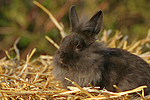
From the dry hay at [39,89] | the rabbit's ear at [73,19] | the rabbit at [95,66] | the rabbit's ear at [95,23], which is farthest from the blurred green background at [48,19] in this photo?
the rabbit at [95,66]

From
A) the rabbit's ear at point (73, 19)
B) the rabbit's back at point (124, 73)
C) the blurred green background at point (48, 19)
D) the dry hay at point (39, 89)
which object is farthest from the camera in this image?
the blurred green background at point (48, 19)

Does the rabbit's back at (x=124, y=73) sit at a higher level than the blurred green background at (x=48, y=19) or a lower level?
lower

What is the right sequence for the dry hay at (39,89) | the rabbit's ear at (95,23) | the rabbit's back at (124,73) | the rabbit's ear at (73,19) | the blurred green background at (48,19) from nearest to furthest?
the dry hay at (39,89)
the rabbit's back at (124,73)
the rabbit's ear at (95,23)
the rabbit's ear at (73,19)
the blurred green background at (48,19)

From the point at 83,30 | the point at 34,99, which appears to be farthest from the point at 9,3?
the point at 34,99

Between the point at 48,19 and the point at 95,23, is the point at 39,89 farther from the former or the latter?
the point at 48,19

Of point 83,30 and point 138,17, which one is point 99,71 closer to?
point 83,30

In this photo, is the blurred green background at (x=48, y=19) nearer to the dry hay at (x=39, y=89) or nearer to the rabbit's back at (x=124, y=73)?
the dry hay at (x=39, y=89)

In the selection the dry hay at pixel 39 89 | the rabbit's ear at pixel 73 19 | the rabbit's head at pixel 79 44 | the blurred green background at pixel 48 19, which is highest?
the blurred green background at pixel 48 19
